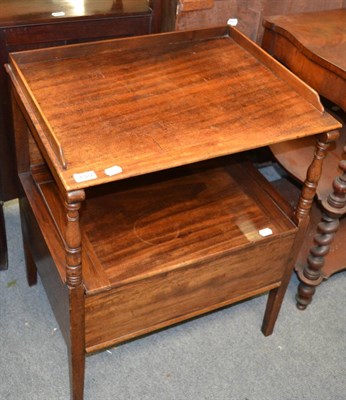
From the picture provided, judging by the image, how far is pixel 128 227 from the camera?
4.86 ft

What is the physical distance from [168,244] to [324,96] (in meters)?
0.60

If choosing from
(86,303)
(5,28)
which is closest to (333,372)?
(86,303)

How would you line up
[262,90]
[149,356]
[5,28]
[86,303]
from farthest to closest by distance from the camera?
[149,356], [5,28], [262,90], [86,303]

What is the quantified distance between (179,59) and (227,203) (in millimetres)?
409

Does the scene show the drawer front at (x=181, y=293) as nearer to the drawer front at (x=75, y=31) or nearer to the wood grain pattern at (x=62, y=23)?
the wood grain pattern at (x=62, y=23)

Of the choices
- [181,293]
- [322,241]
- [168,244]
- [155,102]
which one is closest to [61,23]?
[155,102]

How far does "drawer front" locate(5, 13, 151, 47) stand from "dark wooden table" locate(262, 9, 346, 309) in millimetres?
391

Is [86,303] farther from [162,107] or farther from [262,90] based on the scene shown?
[262,90]

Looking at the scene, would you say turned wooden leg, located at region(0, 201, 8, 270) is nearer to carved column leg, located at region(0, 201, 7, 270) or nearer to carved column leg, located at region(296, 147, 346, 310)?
carved column leg, located at region(0, 201, 7, 270)

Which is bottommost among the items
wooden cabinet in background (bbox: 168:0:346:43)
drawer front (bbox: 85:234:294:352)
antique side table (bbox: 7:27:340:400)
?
drawer front (bbox: 85:234:294:352)

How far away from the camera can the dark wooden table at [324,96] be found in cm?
156

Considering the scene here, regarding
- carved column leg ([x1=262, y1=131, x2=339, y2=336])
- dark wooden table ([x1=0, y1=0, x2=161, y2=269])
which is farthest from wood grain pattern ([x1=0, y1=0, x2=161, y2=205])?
carved column leg ([x1=262, y1=131, x2=339, y2=336])

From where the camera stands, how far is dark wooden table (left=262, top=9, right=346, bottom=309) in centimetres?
156

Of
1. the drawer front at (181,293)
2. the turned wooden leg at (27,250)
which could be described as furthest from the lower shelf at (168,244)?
the turned wooden leg at (27,250)
